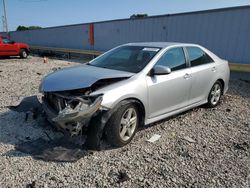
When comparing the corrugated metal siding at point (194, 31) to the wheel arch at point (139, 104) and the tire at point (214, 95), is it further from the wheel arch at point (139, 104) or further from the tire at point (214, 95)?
the wheel arch at point (139, 104)

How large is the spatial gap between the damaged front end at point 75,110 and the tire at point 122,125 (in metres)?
0.34

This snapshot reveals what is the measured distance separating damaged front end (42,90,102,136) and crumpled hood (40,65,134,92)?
10cm

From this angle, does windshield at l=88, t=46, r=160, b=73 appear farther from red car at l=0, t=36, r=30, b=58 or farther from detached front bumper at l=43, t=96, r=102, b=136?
red car at l=0, t=36, r=30, b=58

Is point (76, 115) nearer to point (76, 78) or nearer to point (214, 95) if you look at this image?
point (76, 78)

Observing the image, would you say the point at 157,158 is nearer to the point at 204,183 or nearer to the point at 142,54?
the point at 204,183

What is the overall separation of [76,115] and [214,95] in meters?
3.83

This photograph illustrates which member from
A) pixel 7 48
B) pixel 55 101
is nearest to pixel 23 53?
pixel 7 48

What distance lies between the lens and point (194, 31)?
35.7ft

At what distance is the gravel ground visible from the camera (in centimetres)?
293

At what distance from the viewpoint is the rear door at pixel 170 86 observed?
4.00 meters

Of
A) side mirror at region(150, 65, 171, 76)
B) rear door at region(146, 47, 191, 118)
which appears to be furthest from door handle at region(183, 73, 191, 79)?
side mirror at region(150, 65, 171, 76)

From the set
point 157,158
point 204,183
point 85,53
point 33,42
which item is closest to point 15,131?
point 157,158

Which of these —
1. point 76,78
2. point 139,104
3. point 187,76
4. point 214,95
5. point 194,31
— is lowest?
point 214,95

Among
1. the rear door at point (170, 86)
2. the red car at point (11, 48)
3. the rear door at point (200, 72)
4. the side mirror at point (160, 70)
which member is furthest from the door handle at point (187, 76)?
the red car at point (11, 48)
